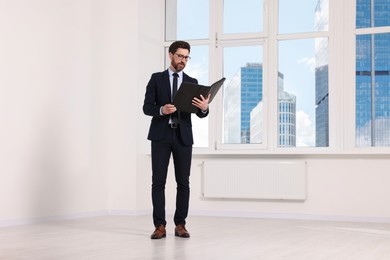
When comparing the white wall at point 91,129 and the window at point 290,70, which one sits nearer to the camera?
the white wall at point 91,129

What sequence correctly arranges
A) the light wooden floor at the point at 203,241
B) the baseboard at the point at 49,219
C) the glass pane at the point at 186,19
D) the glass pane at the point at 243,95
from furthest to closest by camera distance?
the glass pane at the point at 186,19, the glass pane at the point at 243,95, the baseboard at the point at 49,219, the light wooden floor at the point at 203,241

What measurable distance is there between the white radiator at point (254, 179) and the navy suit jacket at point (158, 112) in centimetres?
206

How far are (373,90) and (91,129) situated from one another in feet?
9.81

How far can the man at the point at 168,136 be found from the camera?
170 inches

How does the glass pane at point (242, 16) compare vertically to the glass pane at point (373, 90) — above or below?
above

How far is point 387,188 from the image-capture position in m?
5.90

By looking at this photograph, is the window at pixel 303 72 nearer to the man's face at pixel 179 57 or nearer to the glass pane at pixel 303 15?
the glass pane at pixel 303 15

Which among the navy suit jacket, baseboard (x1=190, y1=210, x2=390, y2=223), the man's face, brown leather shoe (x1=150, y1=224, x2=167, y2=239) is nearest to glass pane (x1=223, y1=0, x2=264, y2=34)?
baseboard (x1=190, y1=210, x2=390, y2=223)

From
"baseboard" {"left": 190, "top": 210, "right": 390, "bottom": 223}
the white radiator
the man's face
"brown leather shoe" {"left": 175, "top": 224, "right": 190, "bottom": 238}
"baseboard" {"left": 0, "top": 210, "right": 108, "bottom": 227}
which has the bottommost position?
"baseboard" {"left": 190, "top": 210, "right": 390, "bottom": 223}

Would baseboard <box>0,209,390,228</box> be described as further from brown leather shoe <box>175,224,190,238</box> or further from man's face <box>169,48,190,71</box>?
man's face <box>169,48,190,71</box>

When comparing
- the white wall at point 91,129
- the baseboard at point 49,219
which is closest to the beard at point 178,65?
the white wall at point 91,129

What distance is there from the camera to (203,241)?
420 cm

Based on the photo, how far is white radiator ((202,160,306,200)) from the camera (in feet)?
20.3

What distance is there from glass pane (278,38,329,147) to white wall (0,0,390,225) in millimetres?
387
